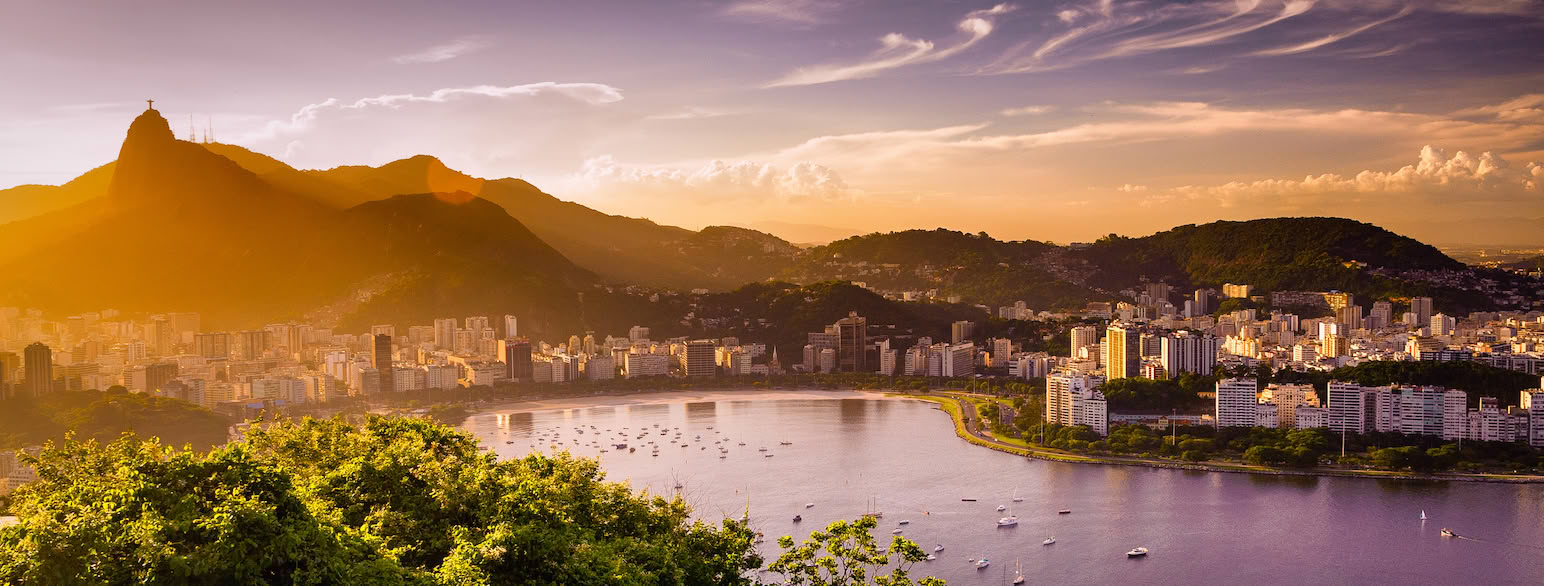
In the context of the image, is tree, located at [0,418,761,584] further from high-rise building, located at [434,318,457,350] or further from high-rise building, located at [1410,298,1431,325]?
high-rise building, located at [1410,298,1431,325]

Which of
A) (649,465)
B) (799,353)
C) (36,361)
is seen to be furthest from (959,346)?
(36,361)

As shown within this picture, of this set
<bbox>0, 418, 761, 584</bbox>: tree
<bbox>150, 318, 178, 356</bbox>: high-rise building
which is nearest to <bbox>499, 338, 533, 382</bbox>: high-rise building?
<bbox>150, 318, 178, 356</bbox>: high-rise building

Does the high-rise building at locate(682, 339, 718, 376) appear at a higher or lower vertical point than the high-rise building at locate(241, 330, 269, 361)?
lower

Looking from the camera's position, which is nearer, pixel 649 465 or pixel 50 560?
pixel 50 560

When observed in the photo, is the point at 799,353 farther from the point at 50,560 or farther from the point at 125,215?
the point at 50,560

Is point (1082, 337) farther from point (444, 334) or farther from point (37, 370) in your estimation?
point (37, 370)

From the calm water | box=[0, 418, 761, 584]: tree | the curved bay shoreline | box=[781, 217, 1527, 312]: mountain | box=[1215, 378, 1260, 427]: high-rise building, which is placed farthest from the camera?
box=[781, 217, 1527, 312]: mountain
